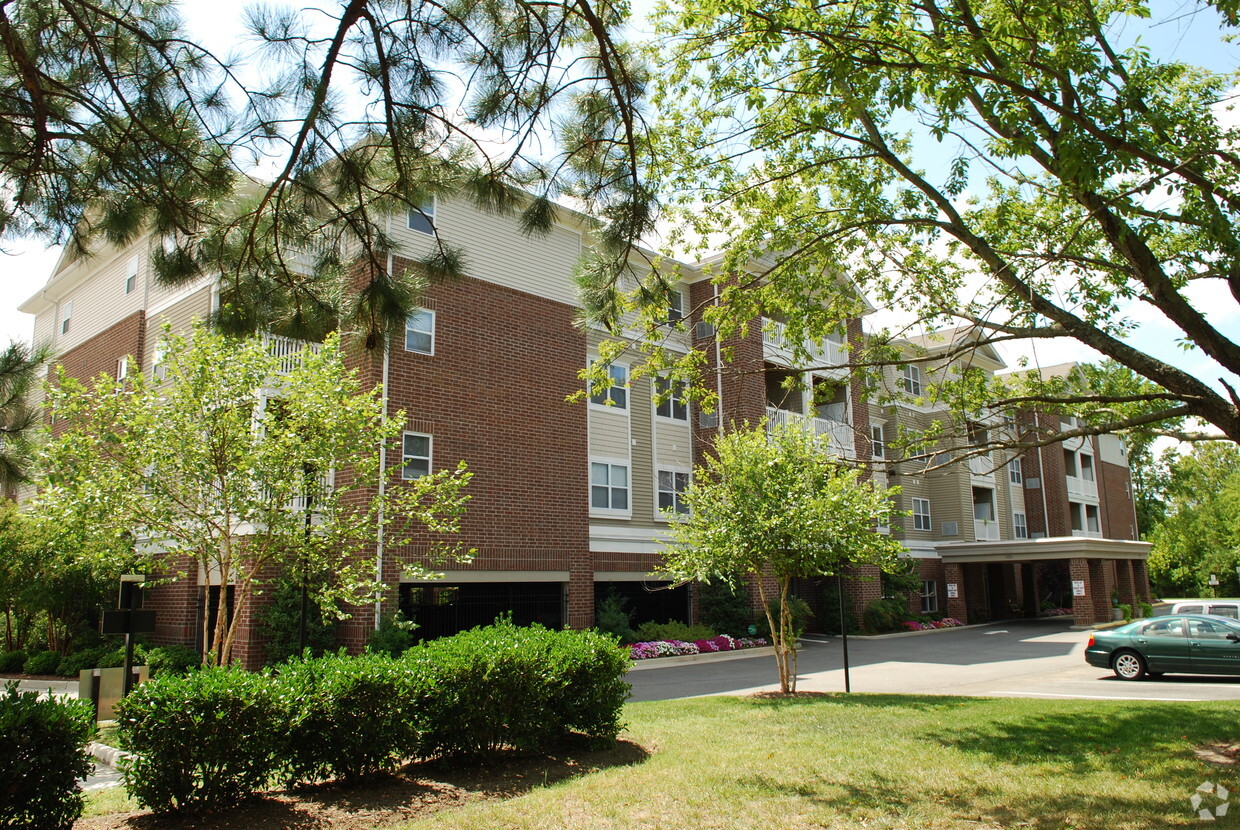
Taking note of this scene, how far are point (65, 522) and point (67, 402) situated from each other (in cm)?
163

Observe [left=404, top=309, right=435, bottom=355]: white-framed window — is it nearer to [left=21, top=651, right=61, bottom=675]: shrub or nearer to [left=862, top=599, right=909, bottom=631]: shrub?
[left=21, top=651, right=61, bottom=675]: shrub

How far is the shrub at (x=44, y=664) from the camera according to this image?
1925 centimetres


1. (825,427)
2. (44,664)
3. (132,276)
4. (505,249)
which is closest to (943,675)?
(825,427)

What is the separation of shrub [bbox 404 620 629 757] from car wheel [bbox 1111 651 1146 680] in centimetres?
1310

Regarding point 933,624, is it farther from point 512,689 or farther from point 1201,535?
point 1201,535

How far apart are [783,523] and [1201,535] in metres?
54.6

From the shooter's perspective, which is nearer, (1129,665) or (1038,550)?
(1129,665)

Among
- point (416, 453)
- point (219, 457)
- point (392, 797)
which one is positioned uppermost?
point (416, 453)

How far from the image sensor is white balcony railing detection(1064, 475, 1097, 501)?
45.4 metres

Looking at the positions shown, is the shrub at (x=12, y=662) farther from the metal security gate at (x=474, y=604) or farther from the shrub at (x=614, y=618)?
the shrub at (x=614, y=618)

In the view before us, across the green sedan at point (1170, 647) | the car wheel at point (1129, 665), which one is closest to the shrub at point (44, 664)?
the green sedan at point (1170, 647)

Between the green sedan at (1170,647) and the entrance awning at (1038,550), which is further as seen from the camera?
the entrance awning at (1038,550)

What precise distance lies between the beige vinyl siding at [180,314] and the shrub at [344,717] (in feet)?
43.6

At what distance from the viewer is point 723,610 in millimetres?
25500
